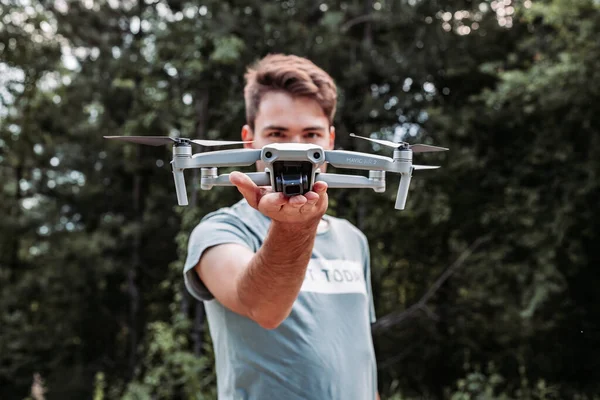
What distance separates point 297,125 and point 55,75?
9640mm

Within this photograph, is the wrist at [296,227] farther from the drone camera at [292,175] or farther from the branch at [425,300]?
the branch at [425,300]

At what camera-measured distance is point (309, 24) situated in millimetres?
7621

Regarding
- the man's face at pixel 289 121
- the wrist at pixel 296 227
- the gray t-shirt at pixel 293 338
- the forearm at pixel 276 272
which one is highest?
the man's face at pixel 289 121

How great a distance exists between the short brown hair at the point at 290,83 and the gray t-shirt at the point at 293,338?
33cm

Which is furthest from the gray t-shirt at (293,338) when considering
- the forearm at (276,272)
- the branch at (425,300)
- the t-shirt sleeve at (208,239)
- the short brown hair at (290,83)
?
the branch at (425,300)

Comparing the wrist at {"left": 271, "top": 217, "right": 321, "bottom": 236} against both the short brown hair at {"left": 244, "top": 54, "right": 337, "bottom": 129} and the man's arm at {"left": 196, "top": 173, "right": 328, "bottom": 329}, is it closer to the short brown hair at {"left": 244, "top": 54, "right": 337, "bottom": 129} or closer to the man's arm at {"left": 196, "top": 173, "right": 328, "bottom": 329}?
the man's arm at {"left": 196, "top": 173, "right": 328, "bottom": 329}

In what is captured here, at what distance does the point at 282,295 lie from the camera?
134 centimetres

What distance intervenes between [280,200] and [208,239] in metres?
0.63

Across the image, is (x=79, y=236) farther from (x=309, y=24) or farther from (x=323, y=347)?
(x=323, y=347)

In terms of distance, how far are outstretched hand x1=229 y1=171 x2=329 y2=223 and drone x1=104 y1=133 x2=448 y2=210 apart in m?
0.01

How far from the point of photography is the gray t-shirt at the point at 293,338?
157 cm

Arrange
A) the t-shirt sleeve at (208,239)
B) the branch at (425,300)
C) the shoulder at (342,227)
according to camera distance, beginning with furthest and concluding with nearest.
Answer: the branch at (425,300), the shoulder at (342,227), the t-shirt sleeve at (208,239)

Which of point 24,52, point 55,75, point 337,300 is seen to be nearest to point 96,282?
point 55,75

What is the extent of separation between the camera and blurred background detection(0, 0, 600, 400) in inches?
266
